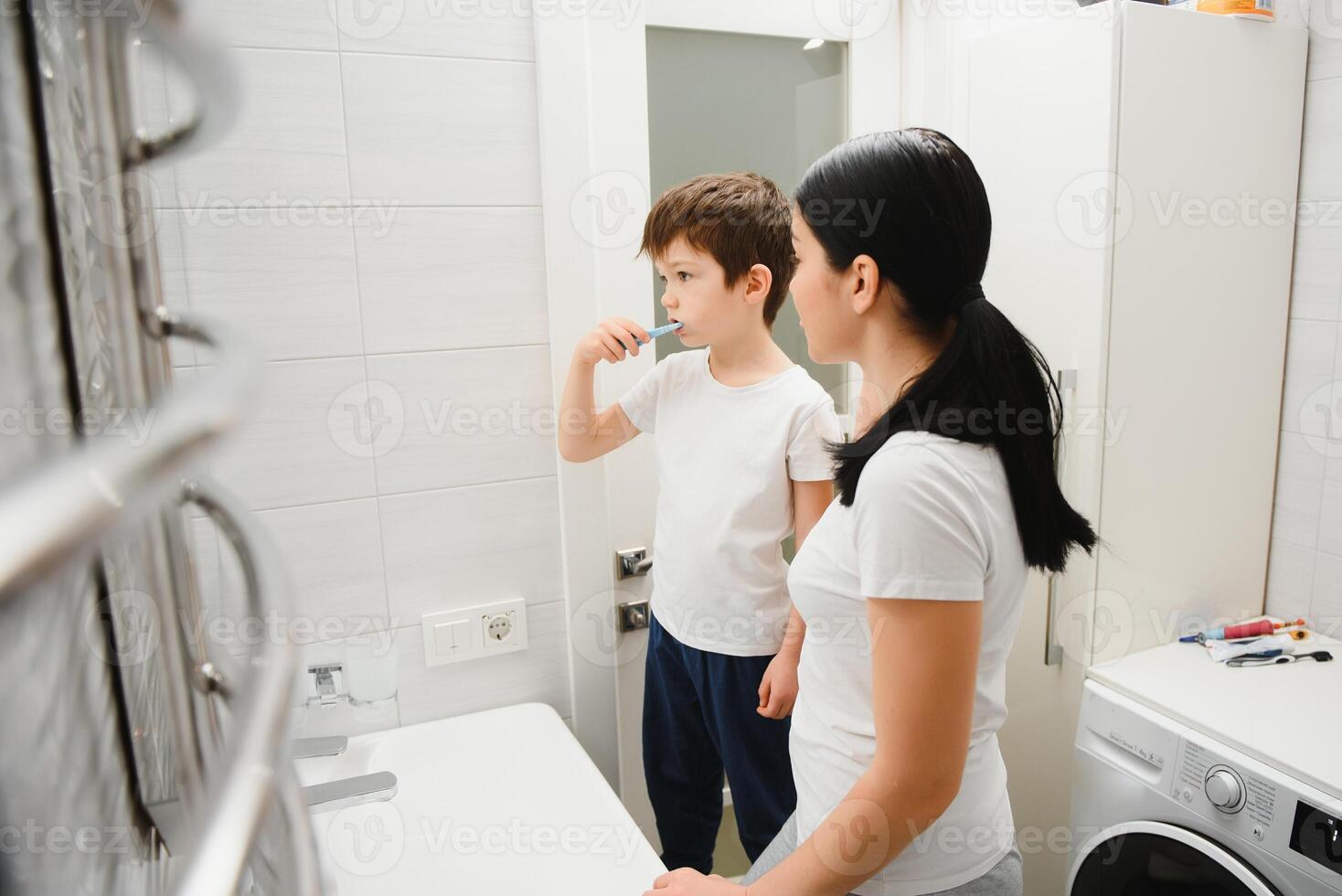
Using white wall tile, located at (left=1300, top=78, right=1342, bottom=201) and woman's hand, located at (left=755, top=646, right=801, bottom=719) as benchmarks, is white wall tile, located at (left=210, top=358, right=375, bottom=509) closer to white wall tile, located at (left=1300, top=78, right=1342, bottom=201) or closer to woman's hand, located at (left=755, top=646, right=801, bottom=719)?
woman's hand, located at (left=755, top=646, right=801, bottom=719)

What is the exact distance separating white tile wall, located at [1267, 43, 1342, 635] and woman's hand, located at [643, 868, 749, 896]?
1.35 meters

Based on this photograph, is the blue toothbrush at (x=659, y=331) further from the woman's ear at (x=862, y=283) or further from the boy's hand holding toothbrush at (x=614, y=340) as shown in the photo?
the woman's ear at (x=862, y=283)

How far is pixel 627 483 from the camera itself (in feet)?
4.92

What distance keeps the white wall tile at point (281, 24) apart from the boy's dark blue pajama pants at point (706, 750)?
0.95 metres

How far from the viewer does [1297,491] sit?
1.64 meters

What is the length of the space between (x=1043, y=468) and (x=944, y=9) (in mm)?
1124

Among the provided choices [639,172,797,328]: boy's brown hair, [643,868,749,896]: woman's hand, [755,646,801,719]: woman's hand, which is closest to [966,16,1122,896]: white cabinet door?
[639,172,797,328]: boy's brown hair

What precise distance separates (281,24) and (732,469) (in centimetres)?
85

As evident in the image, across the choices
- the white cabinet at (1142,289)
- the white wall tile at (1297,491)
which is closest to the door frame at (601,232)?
the white cabinet at (1142,289)

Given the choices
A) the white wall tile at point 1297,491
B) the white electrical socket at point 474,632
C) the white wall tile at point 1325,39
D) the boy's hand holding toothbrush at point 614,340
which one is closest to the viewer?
the boy's hand holding toothbrush at point 614,340

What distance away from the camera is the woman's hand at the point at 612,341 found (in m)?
1.29

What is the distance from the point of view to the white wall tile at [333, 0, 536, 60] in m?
1.23

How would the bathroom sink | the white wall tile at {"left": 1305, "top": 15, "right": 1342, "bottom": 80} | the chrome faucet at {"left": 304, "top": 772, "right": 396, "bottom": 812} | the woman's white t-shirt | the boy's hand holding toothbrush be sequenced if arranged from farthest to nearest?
1. the white wall tile at {"left": 1305, "top": 15, "right": 1342, "bottom": 80}
2. the boy's hand holding toothbrush
3. the chrome faucet at {"left": 304, "top": 772, "right": 396, "bottom": 812}
4. the bathroom sink
5. the woman's white t-shirt

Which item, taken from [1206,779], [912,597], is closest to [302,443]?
[912,597]
